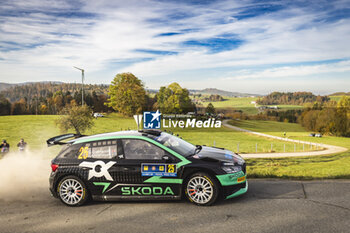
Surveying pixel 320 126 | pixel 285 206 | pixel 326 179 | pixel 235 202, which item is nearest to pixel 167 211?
pixel 235 202

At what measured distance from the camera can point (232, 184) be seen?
5.70 metres

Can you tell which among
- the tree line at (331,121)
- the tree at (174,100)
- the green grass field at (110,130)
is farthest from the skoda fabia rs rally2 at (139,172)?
the tree line at (331,121)

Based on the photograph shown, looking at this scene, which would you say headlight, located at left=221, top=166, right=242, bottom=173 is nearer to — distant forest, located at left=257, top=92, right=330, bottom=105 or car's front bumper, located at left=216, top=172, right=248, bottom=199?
car's front bumper, located at left=216, top=172, right=248, bottom=199

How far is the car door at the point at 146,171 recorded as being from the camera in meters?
5.74

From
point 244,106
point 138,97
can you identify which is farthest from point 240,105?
point 138,97

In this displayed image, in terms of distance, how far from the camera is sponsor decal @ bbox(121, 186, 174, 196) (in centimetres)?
575

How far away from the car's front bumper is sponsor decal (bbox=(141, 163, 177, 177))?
1.01 m

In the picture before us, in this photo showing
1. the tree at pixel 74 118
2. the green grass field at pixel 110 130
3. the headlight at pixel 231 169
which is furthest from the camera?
the green grass field at pixel 110 130

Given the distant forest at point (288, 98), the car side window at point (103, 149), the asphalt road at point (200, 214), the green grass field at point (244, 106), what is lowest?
the asphalt road at point (200, 214)

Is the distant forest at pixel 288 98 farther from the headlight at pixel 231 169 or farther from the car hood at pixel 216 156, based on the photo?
the headlight at pixel 231 169

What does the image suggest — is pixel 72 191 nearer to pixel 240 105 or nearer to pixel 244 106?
pixel 244 106

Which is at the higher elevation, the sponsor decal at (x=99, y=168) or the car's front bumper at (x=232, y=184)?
the sponsor decal at (x=99, y=168)

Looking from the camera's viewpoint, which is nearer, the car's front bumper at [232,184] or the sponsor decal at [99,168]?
the car's front bumper at [232,184]

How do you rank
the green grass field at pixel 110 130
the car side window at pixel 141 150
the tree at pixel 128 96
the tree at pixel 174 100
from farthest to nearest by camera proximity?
the tree at pixel 174 100, the tree at pixel 128 96, the green grass field at pixel 110 130, the car side window at pixel 141 150
